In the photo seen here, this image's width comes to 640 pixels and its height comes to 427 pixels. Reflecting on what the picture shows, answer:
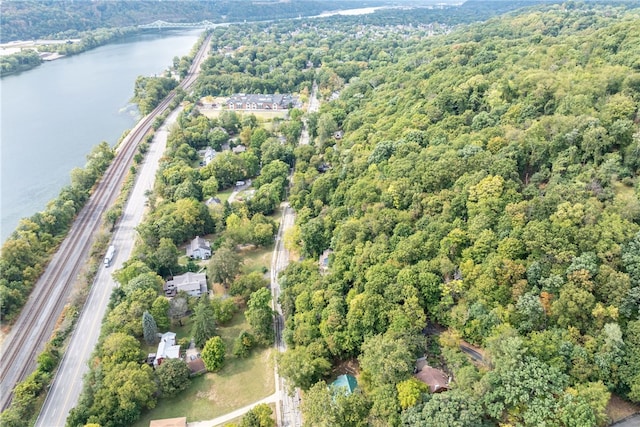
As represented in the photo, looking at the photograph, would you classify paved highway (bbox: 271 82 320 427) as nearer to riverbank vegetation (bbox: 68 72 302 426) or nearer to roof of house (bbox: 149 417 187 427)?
riverbank vegetation (bbox: 68 72 302 426)

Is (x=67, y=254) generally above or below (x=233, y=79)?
below

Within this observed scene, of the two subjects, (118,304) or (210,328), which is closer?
(210,328)

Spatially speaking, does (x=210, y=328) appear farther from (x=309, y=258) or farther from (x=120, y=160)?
(x=120, y=160)

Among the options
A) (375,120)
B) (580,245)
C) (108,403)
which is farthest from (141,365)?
(375,120)

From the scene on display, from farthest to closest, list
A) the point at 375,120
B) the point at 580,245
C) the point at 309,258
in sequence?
the point at 375,120
the point at 309,258
the point at 580,245

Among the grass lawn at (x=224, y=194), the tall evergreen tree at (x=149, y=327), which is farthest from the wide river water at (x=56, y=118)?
the tall evergreen tree at (x=149, y=327)

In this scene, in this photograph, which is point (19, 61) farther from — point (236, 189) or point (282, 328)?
point (282, 328)

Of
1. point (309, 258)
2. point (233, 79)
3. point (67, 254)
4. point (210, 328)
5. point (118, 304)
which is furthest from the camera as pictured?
point (233, 79)

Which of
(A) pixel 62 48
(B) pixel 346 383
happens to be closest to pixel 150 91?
(A) pixel 62 48
